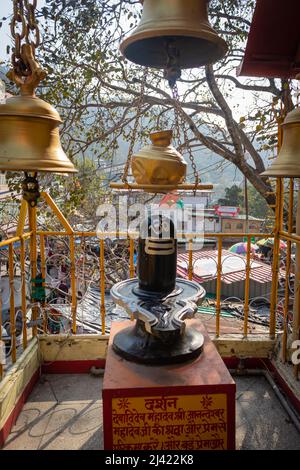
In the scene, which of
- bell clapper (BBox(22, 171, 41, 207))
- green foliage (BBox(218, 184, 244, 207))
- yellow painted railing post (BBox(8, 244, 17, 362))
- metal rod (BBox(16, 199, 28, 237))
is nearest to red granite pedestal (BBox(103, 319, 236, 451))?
yellow painted railing post (BBox(8, 244, 17, 362))

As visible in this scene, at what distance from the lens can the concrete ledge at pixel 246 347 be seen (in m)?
3.52

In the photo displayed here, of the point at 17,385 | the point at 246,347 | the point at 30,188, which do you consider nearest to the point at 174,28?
the point at 30,188

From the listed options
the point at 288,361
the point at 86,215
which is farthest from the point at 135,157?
the point at 86,215

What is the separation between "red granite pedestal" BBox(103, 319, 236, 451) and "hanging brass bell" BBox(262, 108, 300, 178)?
51.9 inches

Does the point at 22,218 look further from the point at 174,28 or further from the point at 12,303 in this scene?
the point at 174,28

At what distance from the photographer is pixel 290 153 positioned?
1962 millimetres

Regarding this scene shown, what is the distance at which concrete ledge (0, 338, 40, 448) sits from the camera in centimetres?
256

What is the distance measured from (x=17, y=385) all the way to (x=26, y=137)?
201 centimetres

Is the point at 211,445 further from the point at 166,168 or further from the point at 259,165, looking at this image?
the point at 259,165

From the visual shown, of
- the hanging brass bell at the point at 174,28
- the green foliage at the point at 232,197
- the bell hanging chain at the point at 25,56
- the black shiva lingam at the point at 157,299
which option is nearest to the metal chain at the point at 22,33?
the bell hanging chain at the point at 25,56

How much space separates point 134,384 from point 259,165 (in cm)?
659

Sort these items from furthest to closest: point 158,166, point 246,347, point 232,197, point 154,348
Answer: point 232,197, point 246,347, point 154,348, point 158,166

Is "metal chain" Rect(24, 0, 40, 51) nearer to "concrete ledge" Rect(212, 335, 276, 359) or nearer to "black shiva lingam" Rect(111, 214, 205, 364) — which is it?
"black shiva lingam" Rect(111, 214, 205, 364)

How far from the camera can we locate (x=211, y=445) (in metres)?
2.23
